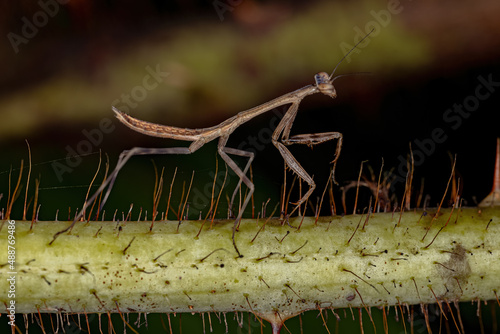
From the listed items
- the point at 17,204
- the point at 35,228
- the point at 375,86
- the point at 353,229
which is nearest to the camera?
the point at 35,228

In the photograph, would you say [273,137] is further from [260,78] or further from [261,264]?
[261,264]

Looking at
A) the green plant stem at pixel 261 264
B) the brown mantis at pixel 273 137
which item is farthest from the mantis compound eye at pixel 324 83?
the green plant stem at pixel 261 264

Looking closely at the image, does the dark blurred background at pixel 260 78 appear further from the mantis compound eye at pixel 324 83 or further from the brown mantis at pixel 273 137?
the mantis compound eye at pixel 324 83

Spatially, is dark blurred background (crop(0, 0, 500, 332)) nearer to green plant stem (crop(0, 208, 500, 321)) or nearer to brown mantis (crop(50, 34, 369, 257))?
brown mantis (crop(50, 34, 369, 257))

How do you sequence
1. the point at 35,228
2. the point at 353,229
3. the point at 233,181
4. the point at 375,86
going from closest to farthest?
1. the point at 35,228
2. the point at 353,229
3. the point at 233,181
4. the point at 375,86

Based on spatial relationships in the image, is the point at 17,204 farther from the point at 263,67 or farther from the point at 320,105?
the point at 320,105

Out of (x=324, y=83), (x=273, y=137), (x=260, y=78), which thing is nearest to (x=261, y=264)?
(x=273, y=137)

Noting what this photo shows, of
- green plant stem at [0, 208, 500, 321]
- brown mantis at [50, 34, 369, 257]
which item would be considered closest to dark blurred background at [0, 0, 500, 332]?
brown mantis at [50, 34, 369, 257]

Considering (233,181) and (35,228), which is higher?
(233,181)

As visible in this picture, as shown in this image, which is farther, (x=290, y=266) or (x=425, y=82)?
(x=425, y=82)

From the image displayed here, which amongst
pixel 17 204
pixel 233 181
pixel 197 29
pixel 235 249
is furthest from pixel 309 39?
pixel 17 204
